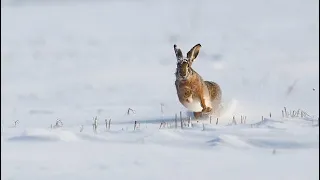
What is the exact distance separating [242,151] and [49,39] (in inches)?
409

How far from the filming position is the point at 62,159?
3795mm

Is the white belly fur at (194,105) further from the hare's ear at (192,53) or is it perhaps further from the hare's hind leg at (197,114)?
the hare's ear at (192,53)

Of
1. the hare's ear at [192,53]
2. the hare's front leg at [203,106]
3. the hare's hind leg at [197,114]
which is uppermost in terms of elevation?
the hare's ear at [192,53]

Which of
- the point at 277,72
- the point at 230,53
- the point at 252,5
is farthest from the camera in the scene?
the point at 252,5

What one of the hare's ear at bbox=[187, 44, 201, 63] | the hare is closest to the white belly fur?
the hare

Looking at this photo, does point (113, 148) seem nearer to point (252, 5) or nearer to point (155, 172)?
point (155, 172)

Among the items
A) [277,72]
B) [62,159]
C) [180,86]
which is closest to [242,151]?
[62,159]

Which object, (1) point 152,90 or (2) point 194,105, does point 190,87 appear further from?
(1) point 152,90

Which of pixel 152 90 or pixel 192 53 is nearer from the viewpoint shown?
pixel 192 53

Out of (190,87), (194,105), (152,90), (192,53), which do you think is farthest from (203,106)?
(152,90)

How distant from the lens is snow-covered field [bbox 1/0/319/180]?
146 inches

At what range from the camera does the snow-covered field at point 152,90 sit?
370 cm

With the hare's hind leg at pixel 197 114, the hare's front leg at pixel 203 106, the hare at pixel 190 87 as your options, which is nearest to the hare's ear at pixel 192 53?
the hare at pixel 190 87

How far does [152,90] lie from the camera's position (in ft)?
28.9
